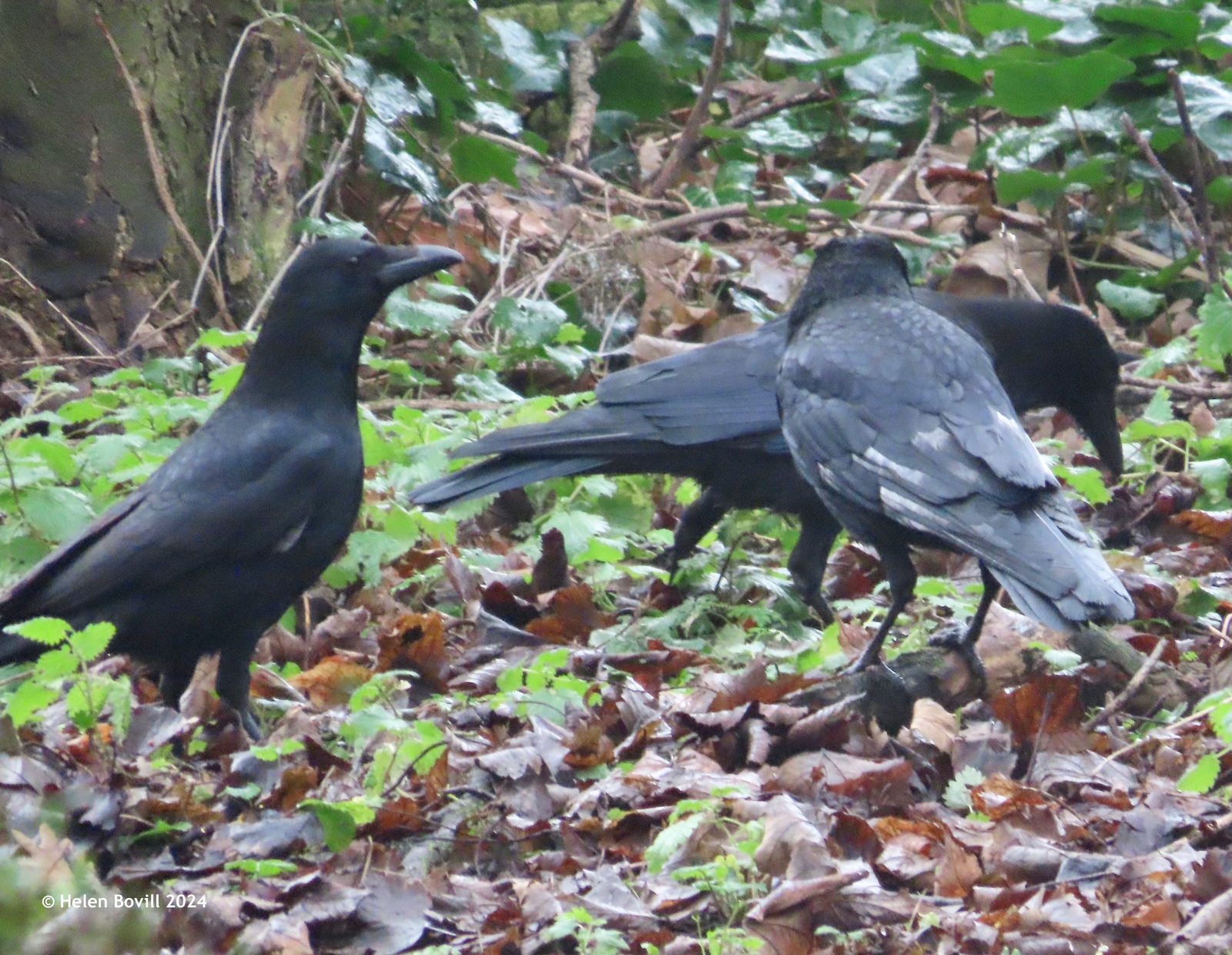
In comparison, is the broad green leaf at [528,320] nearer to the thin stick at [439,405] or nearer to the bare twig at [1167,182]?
the thin stick at [439,405]

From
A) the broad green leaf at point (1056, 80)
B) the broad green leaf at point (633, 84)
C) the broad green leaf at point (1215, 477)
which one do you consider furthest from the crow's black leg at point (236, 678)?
the broad green leaf at point (633, 84)

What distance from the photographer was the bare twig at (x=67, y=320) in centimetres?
628

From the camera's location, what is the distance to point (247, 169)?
6.88 m

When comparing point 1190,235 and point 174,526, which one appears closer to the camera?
point 174,526

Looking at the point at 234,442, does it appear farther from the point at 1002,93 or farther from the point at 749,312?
the point at 1002,93

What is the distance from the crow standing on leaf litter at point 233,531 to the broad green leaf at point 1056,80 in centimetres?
464

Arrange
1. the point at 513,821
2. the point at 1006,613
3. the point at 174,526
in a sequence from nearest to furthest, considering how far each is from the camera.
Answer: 1. the point at 513,821
2. the point at 174,526
3. the point at 1006,613

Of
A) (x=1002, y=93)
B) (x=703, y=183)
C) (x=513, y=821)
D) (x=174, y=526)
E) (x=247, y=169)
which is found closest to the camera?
(x=513, y=821)

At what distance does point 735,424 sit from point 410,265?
5.27 feet

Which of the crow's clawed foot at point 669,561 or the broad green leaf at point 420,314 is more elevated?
the broad green leaf at point 420,314

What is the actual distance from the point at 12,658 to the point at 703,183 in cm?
669

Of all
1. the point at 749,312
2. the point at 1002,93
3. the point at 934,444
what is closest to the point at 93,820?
the point at 934,444

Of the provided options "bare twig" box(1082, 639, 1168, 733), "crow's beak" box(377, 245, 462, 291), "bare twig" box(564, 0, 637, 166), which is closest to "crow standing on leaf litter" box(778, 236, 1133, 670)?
"bare twig" box(1082, 639, 1168, 733)

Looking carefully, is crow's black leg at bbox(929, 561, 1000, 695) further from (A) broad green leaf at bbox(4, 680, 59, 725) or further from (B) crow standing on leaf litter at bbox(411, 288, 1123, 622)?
(A) broad green leaf at bbox(4, 680, 59, 725)
